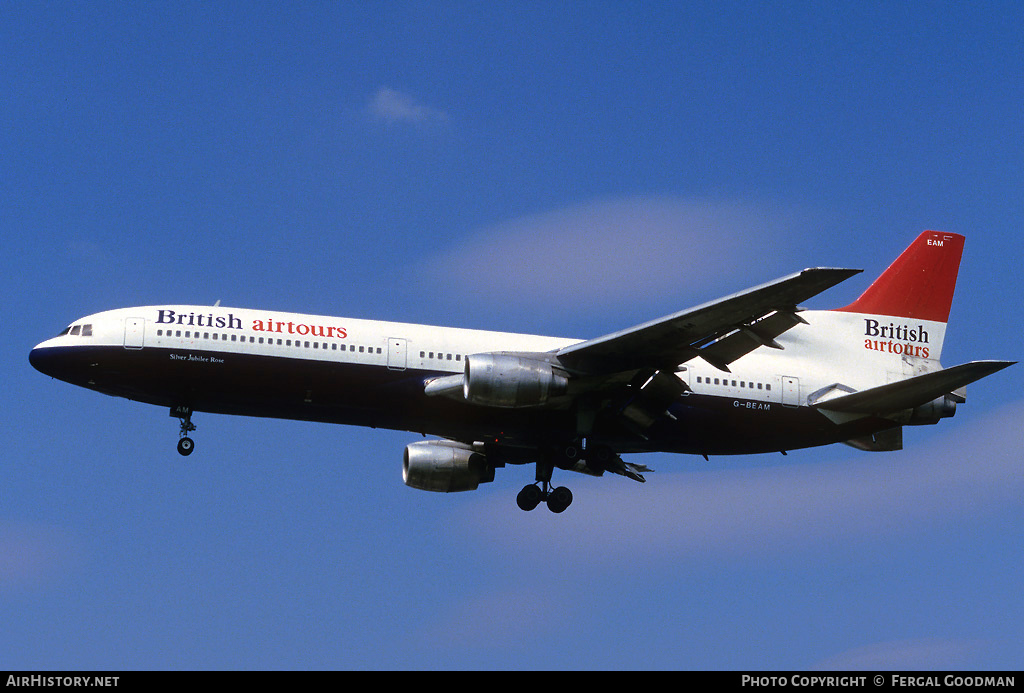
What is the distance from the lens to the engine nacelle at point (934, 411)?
40125 millimetres

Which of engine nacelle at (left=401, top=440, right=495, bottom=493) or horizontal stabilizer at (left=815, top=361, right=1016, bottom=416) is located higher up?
horizontal stabilizer at (left=815, top=361, right=1016, bottom=416)

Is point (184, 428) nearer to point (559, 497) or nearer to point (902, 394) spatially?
point (559, 497)

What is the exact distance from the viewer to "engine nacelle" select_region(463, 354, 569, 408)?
3512 cm

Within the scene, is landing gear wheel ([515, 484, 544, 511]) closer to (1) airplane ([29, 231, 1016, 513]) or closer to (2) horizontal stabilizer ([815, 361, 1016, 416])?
(1) airplane ([29, 231, 1016, 513])

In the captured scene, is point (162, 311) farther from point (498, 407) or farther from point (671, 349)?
point (671, 349)

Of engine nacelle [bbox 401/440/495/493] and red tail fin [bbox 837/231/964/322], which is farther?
red tail fin [bbox 837/231/964/322]

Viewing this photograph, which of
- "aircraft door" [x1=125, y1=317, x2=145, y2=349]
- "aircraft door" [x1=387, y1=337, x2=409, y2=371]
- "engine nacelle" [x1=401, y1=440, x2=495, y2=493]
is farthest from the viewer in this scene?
"engine nacelle" [x1=401, y1=440, x2=495, y2=493]

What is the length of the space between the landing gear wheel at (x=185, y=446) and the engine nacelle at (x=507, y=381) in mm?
8594

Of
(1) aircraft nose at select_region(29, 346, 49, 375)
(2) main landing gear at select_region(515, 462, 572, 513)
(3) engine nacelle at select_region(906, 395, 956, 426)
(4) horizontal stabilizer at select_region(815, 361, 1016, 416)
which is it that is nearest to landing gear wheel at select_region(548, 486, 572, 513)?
(2) main landing gear at select_region(515, 462, 572, 513)

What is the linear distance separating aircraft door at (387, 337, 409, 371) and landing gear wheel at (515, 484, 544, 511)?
601cm

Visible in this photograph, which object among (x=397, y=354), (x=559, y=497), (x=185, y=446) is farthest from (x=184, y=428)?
(x=559, y=497)

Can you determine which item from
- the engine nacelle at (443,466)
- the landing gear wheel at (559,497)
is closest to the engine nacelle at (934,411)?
the landing gear wheel at (559,497)

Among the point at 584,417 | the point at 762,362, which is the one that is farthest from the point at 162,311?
the point at 762,362

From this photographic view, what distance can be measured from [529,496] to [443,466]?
3.28m
